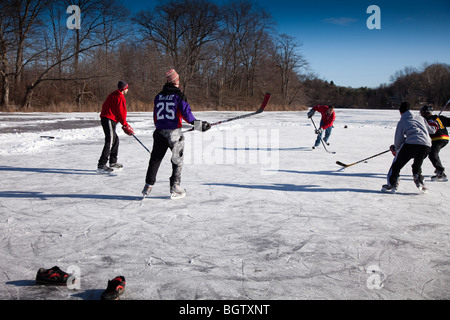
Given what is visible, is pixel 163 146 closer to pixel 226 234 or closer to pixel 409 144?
pixel 226 234

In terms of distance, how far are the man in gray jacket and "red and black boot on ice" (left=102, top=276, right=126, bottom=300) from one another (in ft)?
13.8

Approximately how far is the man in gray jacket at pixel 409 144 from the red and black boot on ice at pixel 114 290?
4221 mm

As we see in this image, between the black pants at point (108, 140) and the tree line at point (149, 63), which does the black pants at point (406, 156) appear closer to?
the black pants at point (108, 140)

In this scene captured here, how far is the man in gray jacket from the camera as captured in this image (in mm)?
4586

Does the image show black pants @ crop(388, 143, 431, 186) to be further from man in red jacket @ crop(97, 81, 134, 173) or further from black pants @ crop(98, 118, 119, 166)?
black pants @ crop(98, 118, 119, 166)

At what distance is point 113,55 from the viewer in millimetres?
28422

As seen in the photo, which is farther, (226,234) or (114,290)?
(226,234)

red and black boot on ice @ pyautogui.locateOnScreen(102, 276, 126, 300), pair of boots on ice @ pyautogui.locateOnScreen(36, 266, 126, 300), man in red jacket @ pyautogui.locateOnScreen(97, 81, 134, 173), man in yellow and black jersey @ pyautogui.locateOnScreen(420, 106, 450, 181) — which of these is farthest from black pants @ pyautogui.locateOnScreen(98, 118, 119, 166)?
man in yellow and black jersey @ pyautogui.locateOnScreen(420, 106, 450, 181)

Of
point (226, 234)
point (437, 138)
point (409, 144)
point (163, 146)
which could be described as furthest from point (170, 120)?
point (437, 138)

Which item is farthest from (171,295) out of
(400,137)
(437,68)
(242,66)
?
(437,68)

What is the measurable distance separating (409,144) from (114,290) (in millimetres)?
4449

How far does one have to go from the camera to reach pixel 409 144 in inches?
181

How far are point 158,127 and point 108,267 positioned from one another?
1989 millimetres

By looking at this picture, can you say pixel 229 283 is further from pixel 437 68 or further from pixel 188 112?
pixel 437 68
